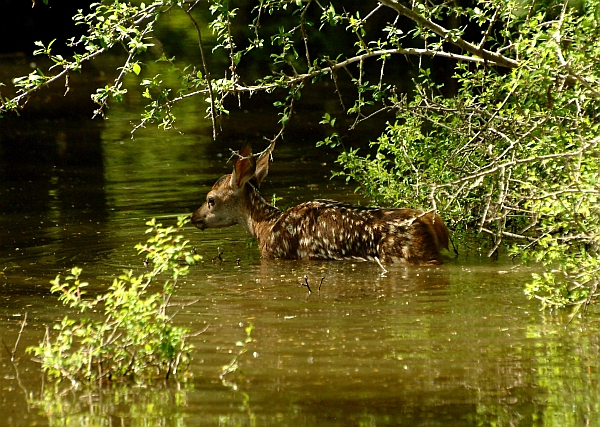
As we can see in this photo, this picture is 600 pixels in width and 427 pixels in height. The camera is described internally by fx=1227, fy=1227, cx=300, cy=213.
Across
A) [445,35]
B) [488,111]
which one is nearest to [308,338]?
[445,35]

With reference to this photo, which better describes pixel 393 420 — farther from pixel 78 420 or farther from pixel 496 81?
pixel 496 81

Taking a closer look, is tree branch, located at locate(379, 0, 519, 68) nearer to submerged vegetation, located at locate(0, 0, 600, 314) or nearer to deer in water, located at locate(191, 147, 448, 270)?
submerged vegetation, located at locate(0, 0, 600, 314)

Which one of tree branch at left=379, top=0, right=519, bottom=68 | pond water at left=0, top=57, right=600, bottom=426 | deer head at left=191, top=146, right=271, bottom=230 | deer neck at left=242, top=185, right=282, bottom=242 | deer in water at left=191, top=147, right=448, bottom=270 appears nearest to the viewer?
pond water at left=0, top=57, right=600, bottom=426

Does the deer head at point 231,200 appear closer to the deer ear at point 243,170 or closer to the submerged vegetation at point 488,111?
the deer ear at point 243,170

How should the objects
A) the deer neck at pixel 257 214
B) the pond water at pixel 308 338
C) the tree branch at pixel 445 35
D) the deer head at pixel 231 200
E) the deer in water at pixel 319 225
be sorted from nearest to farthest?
1. the pond water at pixel 308 338
2. the tree branch at pixel 445 35
3. the deer in water at pixel 319 225
4. the deer neck at pixel 257 214
5. the deer head at pixel 231 200

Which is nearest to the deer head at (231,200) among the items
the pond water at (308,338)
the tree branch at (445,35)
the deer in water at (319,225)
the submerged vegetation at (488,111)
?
the deer in water at (319,225)

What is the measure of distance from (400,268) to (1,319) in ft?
12.0

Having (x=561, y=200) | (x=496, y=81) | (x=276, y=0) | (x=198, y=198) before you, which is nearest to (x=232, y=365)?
(x=561, y=200)

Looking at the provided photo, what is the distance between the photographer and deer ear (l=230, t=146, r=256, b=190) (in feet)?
41.3

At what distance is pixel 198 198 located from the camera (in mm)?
15523

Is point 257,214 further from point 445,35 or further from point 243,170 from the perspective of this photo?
point 445,35

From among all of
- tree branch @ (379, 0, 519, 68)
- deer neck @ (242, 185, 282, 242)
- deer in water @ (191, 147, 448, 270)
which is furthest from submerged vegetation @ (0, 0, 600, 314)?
deer neck @ (242, 185, 282, 242)

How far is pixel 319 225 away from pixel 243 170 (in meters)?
1.32

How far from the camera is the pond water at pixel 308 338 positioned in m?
6.42
